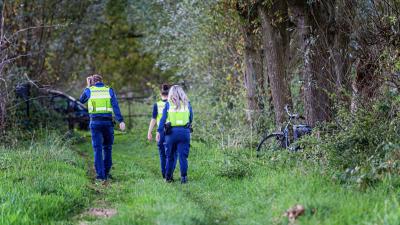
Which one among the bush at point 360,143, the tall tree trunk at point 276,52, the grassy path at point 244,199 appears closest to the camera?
the grassy path at point 244,199

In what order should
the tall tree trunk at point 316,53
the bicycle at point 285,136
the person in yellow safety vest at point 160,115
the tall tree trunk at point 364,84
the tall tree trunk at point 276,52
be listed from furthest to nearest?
the tall tree trunk at point 276,52, the tall tree trunk at point 316,53, the bicycle at point 285,136, the person in yellow safety vest at point 160,115, the tall tree trunk at point 364,84

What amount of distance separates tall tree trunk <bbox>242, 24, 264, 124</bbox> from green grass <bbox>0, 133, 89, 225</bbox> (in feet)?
20.3

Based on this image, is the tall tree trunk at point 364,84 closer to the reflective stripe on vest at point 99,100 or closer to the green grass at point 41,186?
the reflective stripe on vest at point 99,100

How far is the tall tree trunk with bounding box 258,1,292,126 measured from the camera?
16031 mm

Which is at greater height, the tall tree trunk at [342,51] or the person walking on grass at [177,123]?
the tall tree trunk at [342,51]

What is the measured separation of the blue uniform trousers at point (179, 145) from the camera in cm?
1227

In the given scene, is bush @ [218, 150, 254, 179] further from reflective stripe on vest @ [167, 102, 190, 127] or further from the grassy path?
reflective stripe on vest @ [167, 102, 190, 127]

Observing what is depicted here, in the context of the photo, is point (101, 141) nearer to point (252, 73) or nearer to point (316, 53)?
point (316, 53)

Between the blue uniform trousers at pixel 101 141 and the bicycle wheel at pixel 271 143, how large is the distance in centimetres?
330

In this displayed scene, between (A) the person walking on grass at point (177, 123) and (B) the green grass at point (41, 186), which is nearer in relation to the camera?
(B) the green grass at point (41, 186)

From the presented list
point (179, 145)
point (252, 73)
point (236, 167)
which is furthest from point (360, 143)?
point (252, 73)

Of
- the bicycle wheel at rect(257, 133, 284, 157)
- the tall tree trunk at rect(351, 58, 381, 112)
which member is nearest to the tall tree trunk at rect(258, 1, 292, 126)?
the bicycle wheel at rect(257, 133, 284, 157)

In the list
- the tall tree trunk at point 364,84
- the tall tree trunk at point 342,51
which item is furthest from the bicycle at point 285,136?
the tall tree trunk at point 364,84

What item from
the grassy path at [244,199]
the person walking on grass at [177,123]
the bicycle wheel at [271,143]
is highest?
the person walking on grass at [177,123]
